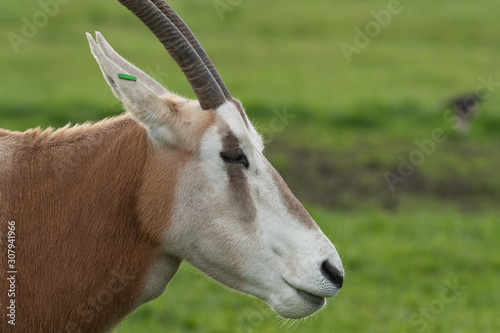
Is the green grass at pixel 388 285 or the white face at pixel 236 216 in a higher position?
the white face at pixel 236 216

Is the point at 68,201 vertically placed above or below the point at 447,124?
above

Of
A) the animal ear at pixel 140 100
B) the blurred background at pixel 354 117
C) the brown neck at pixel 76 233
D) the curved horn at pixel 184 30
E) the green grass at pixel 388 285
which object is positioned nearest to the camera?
the animal ear at pixel 140 100

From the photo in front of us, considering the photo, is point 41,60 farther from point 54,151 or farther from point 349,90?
point 54,151

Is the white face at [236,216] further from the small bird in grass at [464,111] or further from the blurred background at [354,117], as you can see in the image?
the small bird in grass at [464,111]

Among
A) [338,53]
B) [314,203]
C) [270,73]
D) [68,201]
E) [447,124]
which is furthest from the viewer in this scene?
[338,53]

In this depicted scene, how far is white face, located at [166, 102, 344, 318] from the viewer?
4.12 meters

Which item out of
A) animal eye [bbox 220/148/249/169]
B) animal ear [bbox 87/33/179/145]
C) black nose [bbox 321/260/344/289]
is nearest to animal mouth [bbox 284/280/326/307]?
black nose [bbox 321/260/344/289]

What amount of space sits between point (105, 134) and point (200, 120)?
0.51m

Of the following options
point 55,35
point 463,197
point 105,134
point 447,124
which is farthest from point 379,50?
point 105,134

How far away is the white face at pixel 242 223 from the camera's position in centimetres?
412

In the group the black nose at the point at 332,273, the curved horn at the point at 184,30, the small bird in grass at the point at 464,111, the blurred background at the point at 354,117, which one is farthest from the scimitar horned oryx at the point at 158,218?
the small bird in grass at the point at 464,111

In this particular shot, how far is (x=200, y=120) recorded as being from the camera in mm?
4188

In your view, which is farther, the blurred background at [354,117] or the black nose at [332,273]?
the blurred background at [354,117]

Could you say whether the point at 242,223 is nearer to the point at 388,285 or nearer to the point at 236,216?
the point at 236,216
